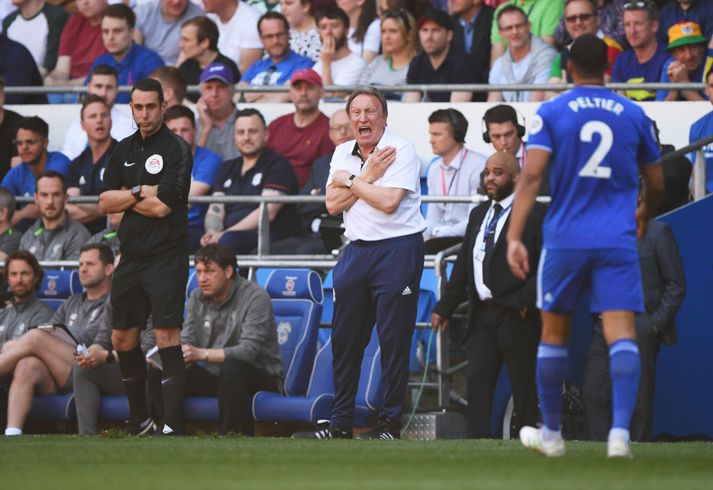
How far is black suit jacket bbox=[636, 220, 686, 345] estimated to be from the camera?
10305 mm

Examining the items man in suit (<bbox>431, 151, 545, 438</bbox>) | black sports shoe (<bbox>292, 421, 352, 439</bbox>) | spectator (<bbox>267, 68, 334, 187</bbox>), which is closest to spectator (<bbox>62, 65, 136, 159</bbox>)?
spectator (<bbox>267, 68, 334, 187</bbox>)

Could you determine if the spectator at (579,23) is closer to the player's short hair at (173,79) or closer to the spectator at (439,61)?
the spectator at (439,61)

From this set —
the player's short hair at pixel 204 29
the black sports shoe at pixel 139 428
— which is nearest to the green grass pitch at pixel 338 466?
the black sports shoe at pixel 139 428

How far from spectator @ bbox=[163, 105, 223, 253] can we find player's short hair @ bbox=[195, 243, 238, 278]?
5.15ft

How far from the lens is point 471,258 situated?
10562 mm

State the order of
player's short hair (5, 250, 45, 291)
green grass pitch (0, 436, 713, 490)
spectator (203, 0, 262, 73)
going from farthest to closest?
spectator (203, 0, 262, 73) < player's short hair (5, 250, 45, 291) < green grass pitch (0, 436, 713, 490)

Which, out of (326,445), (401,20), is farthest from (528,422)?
(401,20)

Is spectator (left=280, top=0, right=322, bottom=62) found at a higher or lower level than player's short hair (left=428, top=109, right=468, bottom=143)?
higher

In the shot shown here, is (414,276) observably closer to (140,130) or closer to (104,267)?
(140,130)

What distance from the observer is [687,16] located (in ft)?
45.8

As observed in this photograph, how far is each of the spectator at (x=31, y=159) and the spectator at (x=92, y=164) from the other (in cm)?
26

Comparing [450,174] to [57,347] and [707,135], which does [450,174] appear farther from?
[57,347]

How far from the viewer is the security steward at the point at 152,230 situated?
950 centimetres

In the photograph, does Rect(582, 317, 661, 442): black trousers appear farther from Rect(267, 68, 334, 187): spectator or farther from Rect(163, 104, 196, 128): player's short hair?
Rect(163, 104, 196, 128): player's short hair
